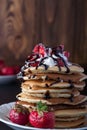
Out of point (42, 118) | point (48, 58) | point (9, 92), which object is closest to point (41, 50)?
point (48, 58)

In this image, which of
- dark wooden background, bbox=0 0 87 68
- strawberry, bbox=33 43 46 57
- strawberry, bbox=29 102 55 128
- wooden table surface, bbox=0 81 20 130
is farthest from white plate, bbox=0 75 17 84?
dark wooden background, bbox=0 0 87 68

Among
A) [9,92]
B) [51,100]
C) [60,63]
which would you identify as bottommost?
[9,92]

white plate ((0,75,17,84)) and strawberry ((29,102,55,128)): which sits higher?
strawberry ((29,102,55,128))

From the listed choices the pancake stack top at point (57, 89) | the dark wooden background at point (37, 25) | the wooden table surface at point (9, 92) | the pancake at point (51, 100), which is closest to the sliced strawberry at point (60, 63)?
the pancake stack top at point (57, 89)

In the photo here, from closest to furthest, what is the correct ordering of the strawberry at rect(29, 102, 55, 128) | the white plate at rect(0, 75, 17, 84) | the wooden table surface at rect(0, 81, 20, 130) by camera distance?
the strawberry at rect(29, 102, 55, 128)
the wooden table surface at rect(0, 81, 20, 130)
the white plate at rect(0, 75, 17, 84)

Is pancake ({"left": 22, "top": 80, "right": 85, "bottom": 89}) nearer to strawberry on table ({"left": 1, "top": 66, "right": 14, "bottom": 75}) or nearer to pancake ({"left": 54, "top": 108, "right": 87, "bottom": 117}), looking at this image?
pancake ({"left": 54, "top": 108, "right": 87, "bottom": 117})

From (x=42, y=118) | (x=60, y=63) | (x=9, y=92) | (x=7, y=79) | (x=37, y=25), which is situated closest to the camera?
(x=42, y=118)

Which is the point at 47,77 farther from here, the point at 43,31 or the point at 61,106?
the point at 43,31

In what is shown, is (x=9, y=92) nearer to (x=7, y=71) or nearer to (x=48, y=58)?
(x=7, y=71)
